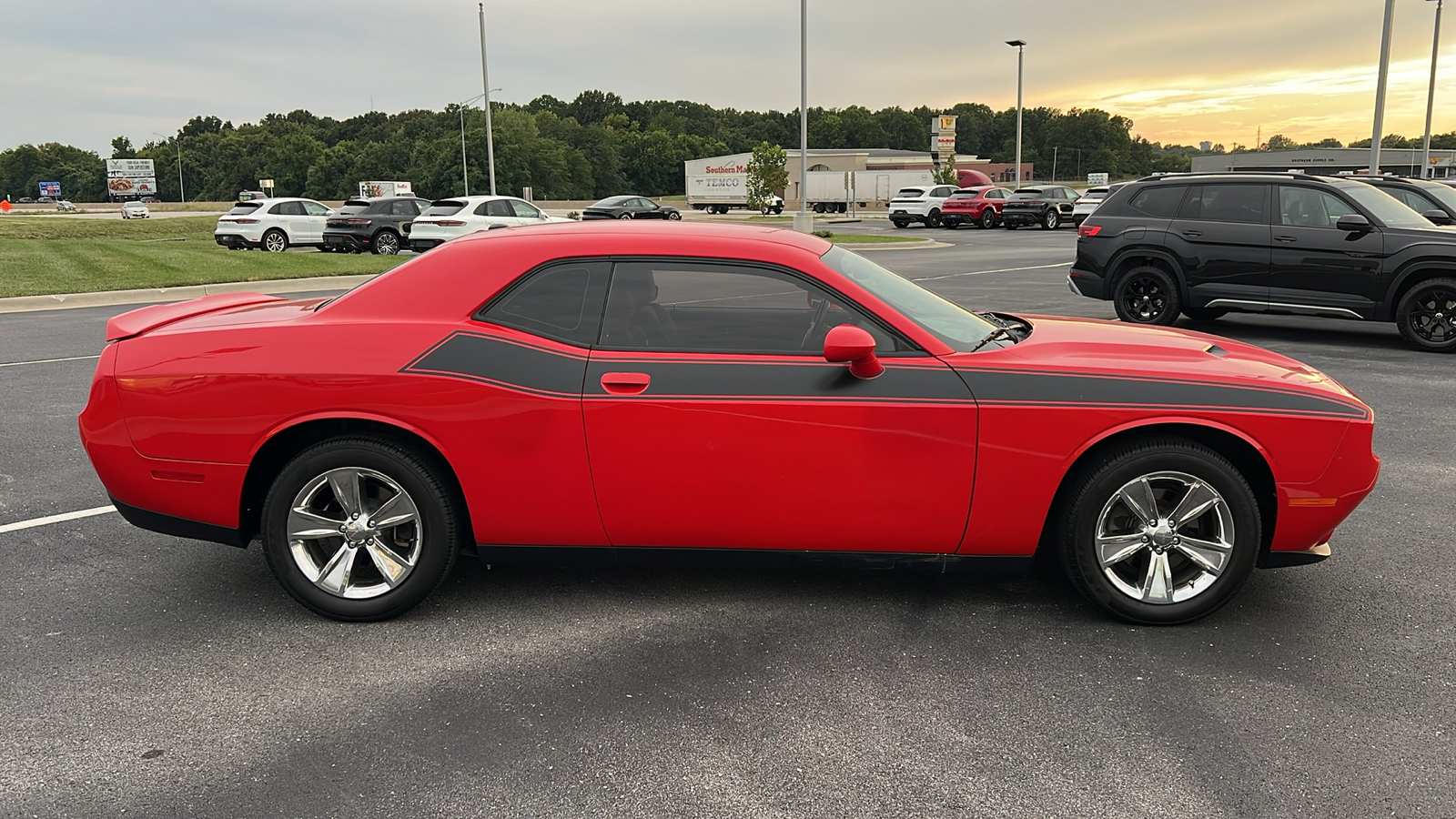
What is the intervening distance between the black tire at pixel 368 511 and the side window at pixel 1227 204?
10.1m

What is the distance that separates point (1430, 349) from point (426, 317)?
1057 centimetres

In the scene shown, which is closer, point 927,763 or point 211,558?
point 927,763

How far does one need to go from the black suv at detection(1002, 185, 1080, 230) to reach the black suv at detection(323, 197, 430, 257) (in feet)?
73.5

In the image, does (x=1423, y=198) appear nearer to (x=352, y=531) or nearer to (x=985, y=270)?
(x=985, y=270)

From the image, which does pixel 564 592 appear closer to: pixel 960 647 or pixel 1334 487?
pixel 960 647

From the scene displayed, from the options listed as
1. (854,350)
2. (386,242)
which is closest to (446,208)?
(386,242)

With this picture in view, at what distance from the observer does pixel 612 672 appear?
3.67 meters

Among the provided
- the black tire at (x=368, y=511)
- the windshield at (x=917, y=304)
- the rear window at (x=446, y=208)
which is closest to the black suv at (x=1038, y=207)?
the rear window at (x=446, y=208)

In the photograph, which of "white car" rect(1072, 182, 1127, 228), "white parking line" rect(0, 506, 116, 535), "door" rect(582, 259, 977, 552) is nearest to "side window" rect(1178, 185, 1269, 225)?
"door" rect(582, 259, 977, 552)

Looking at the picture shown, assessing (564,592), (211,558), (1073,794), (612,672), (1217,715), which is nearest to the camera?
(1073,794)

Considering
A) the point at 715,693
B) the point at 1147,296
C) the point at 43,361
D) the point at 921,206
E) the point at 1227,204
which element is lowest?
the point at 715,693

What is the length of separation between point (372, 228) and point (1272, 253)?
22.2 meters

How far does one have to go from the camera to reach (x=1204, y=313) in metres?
12.6

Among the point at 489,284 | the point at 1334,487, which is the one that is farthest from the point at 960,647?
the point at 489,284
